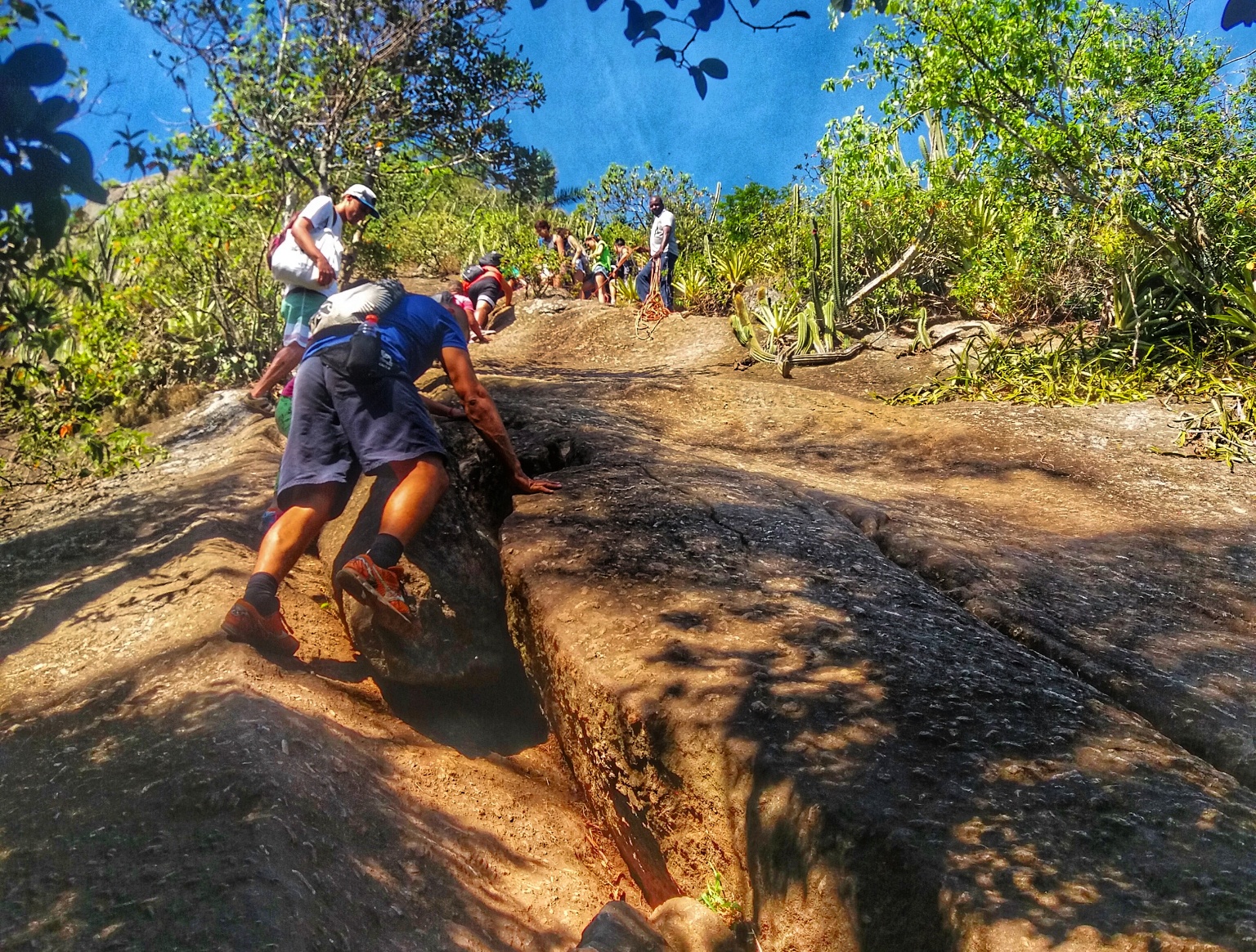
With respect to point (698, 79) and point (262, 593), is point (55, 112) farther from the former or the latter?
point (262, 593)

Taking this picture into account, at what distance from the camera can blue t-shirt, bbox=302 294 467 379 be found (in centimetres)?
380

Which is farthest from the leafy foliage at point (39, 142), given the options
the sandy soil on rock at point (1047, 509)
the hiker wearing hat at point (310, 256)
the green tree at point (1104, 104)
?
the green tree at point (1104, 104)

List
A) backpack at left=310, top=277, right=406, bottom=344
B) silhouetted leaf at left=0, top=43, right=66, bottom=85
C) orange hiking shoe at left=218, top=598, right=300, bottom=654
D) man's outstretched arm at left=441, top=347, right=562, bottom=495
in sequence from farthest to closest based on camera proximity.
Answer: man's outstretched arm at left=441, top=347, right=562, bottom=495 → backpack at left=310, top=277, right=406, bottom=344 → orange hiking shoe at left=218, top=598, right=300, bottom=654 → silhouetted leaf at left=0, top=43, right=66, bottom=85

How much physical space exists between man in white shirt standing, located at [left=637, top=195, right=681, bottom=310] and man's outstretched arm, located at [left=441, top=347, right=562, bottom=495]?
26.3 ft

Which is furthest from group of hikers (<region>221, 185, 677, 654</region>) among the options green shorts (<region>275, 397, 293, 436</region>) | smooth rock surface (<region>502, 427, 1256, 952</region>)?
green shorts (<region>275, 397, 293, 436</region>)

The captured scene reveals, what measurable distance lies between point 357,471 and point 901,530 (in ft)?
7.70

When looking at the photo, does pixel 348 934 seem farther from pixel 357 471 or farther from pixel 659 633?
pixel 357 471

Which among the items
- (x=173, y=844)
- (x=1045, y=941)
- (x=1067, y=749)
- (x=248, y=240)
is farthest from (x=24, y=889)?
(x=248, y=240)

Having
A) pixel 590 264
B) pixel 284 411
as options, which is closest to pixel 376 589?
pixel 284 411

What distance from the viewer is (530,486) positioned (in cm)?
417

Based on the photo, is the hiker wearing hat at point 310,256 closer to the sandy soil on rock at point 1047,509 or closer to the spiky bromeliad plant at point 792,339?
the sandy soil on rock at point 1047,509

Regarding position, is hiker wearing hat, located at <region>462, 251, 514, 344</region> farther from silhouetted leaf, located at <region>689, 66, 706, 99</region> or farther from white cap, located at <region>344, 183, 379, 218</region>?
silhouetted leaf, located at <region>689, 66, 706, 99</region>

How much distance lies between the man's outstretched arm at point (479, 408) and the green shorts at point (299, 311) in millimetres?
1821

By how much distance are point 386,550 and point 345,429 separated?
59cm
